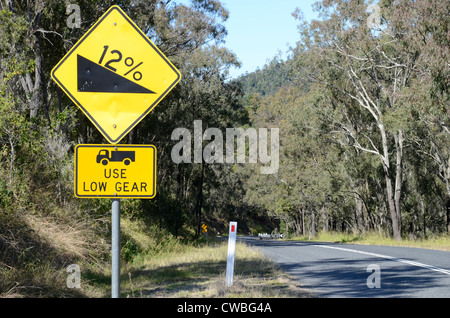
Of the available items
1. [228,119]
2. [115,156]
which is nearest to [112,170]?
[115,156]

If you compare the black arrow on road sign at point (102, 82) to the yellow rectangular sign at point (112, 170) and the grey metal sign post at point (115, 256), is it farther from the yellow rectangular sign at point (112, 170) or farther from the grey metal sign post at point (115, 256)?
the grey metal sign post at point (115, 256)

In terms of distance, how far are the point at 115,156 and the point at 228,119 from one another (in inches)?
1223

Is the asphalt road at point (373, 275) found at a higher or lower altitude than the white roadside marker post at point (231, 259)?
lower

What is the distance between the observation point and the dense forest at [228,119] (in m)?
11.0

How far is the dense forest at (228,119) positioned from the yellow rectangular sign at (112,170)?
186 inches

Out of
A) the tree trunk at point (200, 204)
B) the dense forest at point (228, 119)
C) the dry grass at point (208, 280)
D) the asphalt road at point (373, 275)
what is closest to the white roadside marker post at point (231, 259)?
the dry grass at point (208, 280)

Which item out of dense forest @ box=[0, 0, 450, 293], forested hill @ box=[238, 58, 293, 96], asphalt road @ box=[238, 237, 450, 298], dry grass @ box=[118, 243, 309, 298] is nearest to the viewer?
dry grass @ box=[118, 243, 309, 298]

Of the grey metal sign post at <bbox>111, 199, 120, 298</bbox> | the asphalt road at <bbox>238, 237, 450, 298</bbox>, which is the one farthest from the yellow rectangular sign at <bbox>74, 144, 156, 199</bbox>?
the asphalt road at <bbox>238, 237, 450, 298</bbox>

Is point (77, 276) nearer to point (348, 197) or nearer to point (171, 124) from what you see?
point (171, 124)

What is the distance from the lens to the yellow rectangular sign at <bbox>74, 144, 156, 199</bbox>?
3.56 meters

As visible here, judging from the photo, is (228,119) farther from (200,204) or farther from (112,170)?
(112,170)

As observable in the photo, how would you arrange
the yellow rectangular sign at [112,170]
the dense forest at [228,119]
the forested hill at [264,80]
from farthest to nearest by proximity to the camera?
the forested hill at [264,80] < the dense forest at [228,119] < the yellow rectangular sign at [112,170]

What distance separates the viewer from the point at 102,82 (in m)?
3.65

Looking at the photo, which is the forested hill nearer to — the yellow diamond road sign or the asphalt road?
the asphalt road
